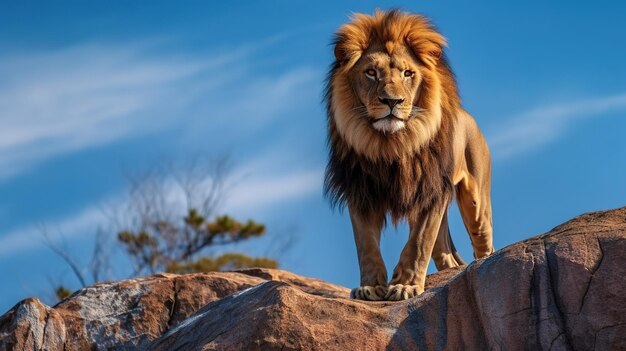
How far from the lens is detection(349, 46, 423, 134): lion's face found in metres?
6.02

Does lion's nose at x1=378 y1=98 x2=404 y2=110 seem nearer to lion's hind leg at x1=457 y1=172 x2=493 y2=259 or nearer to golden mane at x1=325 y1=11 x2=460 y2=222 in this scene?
golden mane at x1=325 y1=11 x2=460 y2=222

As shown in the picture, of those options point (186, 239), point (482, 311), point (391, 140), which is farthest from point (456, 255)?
point (186, 239)

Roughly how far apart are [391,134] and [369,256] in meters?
0.72

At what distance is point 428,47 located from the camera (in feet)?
20.9

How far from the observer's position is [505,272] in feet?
15.4

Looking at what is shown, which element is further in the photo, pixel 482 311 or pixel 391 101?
pixel 391 101

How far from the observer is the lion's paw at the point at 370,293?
5758mm

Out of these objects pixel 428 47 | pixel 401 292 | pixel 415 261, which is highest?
pixel 428 47

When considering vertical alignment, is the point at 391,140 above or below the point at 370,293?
above

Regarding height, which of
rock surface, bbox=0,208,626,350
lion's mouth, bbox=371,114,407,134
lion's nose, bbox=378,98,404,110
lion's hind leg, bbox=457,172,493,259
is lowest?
rock surface, bbox=0,208,626,350

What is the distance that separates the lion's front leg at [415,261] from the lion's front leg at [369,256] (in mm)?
70

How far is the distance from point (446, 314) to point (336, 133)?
1803mm

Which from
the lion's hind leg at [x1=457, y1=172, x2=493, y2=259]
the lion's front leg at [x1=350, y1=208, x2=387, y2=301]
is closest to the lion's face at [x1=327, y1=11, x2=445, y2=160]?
the lion's front leg at [x1=350, y1=208, x2=387, y2=301]

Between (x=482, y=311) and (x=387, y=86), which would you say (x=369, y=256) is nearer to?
(x=387, y=86)
